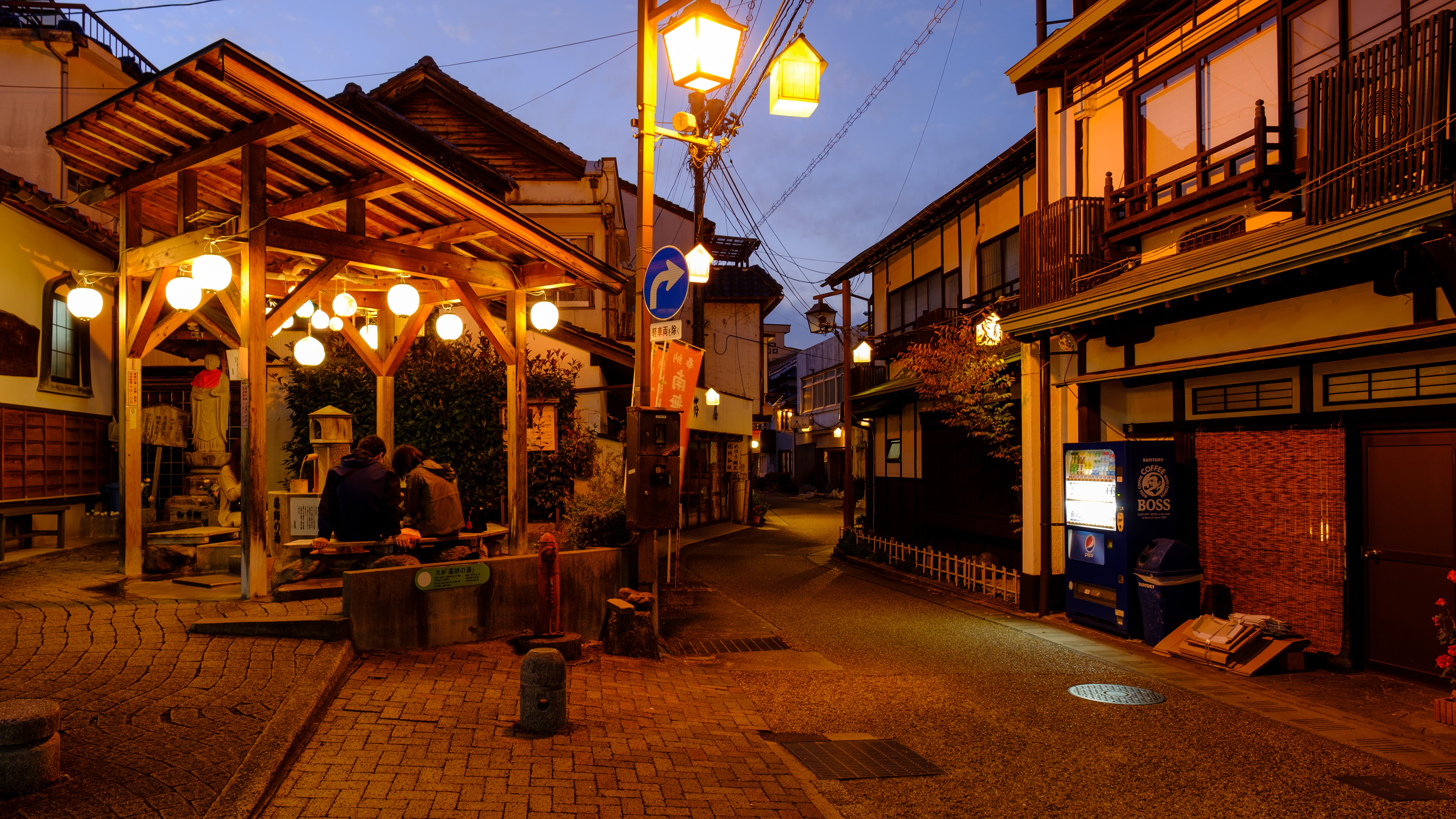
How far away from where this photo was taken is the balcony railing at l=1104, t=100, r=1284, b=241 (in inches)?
362

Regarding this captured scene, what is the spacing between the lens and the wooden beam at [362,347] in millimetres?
11023

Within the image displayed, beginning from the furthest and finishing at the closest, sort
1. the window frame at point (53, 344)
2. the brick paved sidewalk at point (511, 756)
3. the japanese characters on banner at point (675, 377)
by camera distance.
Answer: the window frame at point (53, 344)
the japanese characters on banner at point (675, 377)
the brick paved sidewalk at point (511, 756)

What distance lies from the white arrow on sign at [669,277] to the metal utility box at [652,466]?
1.25m

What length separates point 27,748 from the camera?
399 cm

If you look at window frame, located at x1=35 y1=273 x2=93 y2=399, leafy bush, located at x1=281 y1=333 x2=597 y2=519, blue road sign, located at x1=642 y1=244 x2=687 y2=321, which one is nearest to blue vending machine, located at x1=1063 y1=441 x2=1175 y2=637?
→ blue road sign, located at x1=642 y1=244 x2=687 y2=321

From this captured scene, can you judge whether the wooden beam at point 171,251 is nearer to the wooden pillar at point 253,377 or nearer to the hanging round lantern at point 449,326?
the wooden pillar at point 253,377

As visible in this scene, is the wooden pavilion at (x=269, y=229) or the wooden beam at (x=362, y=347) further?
the wooden beam at (x=362, y=347)

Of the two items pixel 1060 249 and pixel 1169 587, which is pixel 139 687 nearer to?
pixel 1169 587

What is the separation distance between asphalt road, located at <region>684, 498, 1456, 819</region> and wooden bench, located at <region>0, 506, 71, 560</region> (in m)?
9.82

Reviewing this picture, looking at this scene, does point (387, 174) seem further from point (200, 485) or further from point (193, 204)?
point (200, 485)

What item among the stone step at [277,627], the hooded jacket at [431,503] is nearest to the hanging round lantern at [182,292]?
the hooded jacket at [431,503]

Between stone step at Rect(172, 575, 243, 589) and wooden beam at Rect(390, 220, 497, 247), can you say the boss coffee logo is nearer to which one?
wooden beam at Rect(390, 220, 497, 247)

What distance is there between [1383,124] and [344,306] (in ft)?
39.3

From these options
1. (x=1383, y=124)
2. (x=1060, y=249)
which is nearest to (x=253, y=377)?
(x=1060, y=249)
